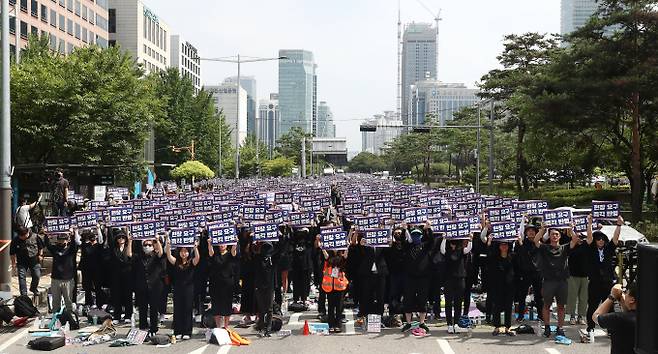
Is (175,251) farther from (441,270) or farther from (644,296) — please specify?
(644,296)

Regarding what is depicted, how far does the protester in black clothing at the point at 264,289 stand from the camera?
1208 cm

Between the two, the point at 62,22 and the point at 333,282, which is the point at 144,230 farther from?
the point at 62,22

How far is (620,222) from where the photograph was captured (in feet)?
39.6


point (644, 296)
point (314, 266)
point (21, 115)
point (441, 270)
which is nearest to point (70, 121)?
point (21, 115)

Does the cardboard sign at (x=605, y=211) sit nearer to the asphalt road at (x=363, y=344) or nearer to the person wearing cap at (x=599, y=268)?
the person wearing cap at (x=599, y=268)

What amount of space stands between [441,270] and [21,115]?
21.7 m

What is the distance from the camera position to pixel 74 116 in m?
28.4

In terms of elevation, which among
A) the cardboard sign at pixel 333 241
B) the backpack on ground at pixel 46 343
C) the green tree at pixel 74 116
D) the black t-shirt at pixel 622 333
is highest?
the green tree at pixel 74 116

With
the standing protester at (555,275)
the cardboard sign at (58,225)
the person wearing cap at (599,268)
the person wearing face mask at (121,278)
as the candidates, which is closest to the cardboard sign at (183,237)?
the person wearing face mask at (121,278)

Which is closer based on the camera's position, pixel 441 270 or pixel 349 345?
pixel 349 345

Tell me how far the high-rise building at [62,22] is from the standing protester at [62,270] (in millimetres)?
43972

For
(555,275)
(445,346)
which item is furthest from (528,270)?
(445,346)

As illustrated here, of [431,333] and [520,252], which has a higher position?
[520,252]

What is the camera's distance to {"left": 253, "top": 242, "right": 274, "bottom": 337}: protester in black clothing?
1208 cm
